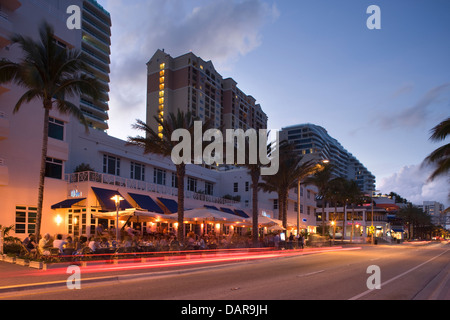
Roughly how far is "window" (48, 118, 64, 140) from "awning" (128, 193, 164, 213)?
761cm

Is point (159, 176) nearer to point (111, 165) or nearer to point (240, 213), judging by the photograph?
point (111, 165)

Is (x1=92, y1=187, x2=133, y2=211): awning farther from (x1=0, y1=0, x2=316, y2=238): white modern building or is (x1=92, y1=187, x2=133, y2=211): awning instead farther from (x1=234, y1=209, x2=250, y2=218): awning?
(x1=234, y1=209, x2=250, y2=218): awning

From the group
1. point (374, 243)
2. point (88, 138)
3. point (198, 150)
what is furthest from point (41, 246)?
point (374, 243)

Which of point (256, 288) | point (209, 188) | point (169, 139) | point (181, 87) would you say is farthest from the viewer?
point (181, 87)

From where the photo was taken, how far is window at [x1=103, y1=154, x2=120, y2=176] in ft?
126

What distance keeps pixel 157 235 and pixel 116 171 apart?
13095 mm

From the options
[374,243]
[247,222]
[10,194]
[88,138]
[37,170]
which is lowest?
[374,243]

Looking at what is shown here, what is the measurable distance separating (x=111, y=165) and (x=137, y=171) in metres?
3.70

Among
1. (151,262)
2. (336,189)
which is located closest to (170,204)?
(151,262)

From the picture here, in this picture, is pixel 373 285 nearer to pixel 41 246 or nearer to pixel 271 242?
pixel 41 246

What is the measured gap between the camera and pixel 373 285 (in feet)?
43.8

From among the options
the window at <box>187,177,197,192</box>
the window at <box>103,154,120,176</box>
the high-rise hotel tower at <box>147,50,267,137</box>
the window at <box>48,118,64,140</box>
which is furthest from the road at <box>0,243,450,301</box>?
the high-rise hotel tower at <box>147,50,267,137</box>

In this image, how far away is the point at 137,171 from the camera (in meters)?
42.3

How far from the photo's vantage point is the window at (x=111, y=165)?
3847 centimetres
